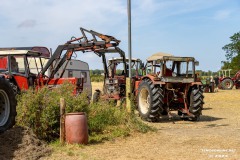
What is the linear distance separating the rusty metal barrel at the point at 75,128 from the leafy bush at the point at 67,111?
59 centimetres

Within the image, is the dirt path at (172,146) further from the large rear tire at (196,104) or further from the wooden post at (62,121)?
the large rear tire at (196,104)

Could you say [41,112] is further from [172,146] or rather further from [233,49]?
[233,49]

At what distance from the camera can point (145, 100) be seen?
527 inches

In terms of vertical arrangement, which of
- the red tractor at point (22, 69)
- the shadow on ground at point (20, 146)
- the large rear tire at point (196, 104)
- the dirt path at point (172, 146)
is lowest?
the dirt path at point (172, 146)

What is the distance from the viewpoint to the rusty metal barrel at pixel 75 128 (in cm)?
781

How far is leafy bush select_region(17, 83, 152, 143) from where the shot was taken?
26.9ft

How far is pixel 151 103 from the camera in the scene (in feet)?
40.2

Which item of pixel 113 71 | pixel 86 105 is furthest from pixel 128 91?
pixel 113 71

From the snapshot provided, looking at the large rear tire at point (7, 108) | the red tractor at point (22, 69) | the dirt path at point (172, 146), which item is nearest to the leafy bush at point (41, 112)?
the large rear tire at point (7, 108)

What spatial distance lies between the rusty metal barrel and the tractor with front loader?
4.70 meters

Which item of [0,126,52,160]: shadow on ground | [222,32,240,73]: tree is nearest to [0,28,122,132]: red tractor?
[0,126,52,160]: shadow on ground

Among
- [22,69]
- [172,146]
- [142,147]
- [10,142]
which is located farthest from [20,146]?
[22,69]

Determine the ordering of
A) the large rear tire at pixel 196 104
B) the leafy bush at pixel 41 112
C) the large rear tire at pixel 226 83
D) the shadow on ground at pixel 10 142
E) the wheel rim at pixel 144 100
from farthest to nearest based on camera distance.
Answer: the large rear tire at pixel 226 83, the wheel rim at pixel 144 100, the large rear tire at pixel 196 104, the leafy bush at pixel 41 112, the shadow on ground at pixel 10 142

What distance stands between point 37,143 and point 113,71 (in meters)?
9.99
